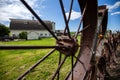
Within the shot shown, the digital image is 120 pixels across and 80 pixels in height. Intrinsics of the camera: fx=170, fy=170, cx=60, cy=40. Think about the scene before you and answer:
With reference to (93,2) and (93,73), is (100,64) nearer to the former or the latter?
(93,73)

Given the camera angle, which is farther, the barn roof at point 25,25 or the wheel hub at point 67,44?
the barn roof at point 25,25

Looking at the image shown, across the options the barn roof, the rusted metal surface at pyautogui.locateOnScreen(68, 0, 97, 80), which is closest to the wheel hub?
the rusted metal surface at pyautogui.locateOnScreen(68, 0, 97, 80)

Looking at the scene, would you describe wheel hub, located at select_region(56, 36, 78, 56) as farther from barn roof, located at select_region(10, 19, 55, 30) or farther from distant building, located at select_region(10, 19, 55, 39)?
barn roof, located at select_region(10, 19, 55, 30)

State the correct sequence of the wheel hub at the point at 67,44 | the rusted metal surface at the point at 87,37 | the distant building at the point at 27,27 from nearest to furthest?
the wheel hub at the point at 67,44 → the rusted metal surface at the point at 87,37 → the distant building at the point at 27,27

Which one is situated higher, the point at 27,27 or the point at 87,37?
the point at 27,27

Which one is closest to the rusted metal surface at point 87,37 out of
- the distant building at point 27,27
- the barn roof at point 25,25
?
the distant building at point 27,27

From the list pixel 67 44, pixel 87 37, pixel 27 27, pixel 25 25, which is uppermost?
pixel 25 25

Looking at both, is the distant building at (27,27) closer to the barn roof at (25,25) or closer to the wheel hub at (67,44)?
the barn roof at (25,25)

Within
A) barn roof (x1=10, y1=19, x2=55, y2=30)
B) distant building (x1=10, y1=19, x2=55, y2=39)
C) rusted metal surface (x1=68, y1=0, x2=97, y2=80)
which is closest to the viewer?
rusted metal surface (x1=68, y1=0, x2=97, y2=80)

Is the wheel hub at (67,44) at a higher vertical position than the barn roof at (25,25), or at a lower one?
lower

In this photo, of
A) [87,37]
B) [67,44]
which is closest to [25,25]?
[87,37]

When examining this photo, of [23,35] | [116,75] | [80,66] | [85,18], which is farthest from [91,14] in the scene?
[23,35]

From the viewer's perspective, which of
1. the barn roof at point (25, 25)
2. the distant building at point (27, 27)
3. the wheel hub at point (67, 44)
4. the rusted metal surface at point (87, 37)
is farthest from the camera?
the barn roof at point (25, 25)

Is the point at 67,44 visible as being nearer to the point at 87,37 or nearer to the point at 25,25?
the point at 87,37
